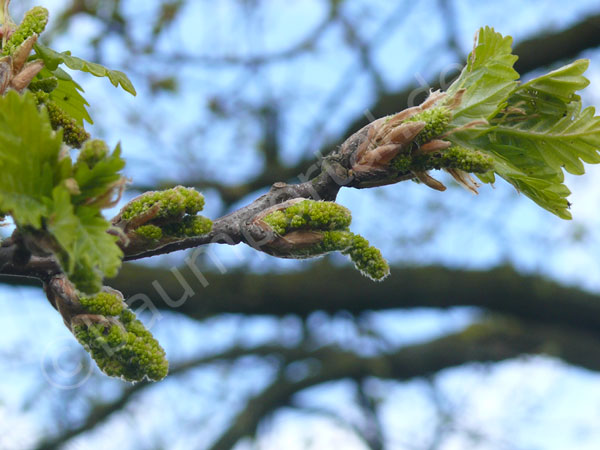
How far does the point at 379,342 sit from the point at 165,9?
2610mm

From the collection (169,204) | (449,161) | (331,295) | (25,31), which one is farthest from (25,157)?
(331,295)

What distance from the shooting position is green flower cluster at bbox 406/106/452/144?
866mm

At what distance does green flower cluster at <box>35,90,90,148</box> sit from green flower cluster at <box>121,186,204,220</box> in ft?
0.58

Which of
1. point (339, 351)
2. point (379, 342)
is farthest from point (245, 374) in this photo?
point (379, 342)

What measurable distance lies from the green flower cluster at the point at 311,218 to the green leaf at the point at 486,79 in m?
0.22

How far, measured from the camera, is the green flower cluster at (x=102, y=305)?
31.9 inches

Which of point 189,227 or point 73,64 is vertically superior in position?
point 73,64

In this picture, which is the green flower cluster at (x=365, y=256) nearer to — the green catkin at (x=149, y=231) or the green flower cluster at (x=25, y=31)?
the green catkin at (x=149, y=231)

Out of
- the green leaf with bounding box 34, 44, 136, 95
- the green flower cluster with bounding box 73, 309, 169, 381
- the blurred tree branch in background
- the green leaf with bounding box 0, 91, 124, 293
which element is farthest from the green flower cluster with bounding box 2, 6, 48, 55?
the blurred tree branch in background

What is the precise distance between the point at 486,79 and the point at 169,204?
19.3 inches

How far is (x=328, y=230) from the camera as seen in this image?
0.84 meters

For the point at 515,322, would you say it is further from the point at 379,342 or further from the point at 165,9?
the point at 165,9

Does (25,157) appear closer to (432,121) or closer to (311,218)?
(311,218)

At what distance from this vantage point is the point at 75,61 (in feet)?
3.07
